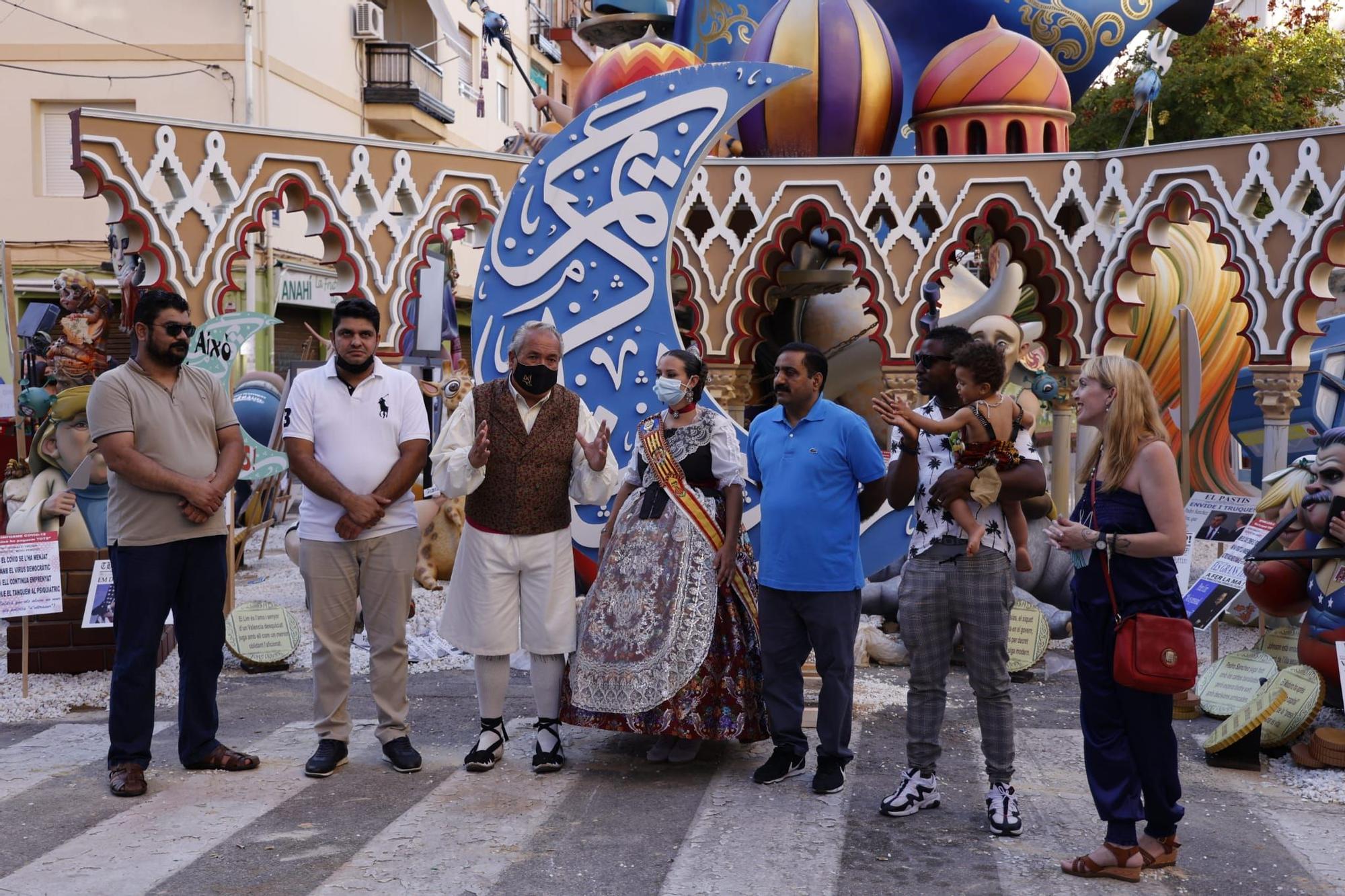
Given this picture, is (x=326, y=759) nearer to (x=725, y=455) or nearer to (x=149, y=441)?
(x=149, y=441)

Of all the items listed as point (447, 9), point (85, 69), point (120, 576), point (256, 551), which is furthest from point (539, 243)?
point (447, 9)

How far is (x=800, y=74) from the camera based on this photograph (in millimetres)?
7016

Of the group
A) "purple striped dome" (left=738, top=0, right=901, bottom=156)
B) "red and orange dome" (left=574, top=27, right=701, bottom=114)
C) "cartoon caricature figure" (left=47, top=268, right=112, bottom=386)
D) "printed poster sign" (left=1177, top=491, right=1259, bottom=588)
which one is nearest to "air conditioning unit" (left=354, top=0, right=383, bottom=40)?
"red and orange dome" (left=574, top=27, right=701, bottom=114)

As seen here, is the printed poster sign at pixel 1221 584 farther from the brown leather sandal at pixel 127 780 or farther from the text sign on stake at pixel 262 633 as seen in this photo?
the brown leather sandal at pixel 127 780

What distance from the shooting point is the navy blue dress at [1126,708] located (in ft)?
12.8

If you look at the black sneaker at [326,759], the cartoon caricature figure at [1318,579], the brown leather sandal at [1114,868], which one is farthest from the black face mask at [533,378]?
the cartoon caricature figure at [1318,579]

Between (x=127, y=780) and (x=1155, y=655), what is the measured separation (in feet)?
11.4

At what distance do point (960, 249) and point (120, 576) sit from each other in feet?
24.0

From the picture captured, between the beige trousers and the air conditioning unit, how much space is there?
1866 cm

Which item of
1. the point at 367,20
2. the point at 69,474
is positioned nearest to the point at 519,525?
the point at 69,474

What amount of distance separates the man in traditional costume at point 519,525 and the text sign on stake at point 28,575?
2282mm

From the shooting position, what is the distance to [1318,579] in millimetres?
5723

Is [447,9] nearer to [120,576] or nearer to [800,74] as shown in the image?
[800,74]

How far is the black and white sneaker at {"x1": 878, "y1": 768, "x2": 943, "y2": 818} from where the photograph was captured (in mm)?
4492
